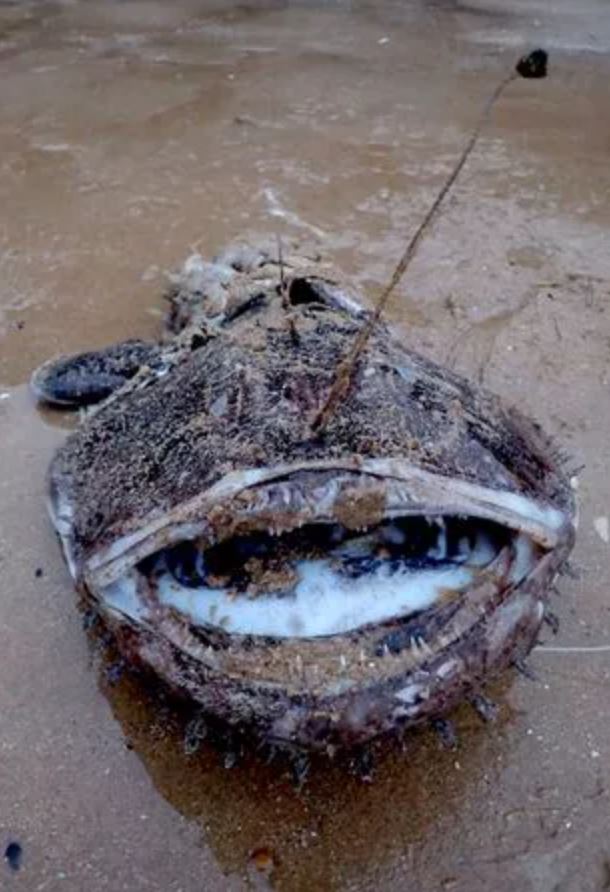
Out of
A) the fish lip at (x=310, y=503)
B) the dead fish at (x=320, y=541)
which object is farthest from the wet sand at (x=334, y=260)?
the fish lip at (x=310, y=503)

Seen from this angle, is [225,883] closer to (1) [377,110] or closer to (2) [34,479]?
(2) [34,479]

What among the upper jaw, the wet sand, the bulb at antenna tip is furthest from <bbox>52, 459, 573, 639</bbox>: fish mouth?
the bulb at antenna tip

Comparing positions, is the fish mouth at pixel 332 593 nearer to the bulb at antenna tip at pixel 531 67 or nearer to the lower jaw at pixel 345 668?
the lower jaw at pixel 345 668

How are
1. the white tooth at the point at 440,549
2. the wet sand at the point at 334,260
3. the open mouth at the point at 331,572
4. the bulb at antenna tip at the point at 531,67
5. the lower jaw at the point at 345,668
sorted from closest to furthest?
the lower jaw at the point at 345,668 → the open mouth at the point at 331,572 → the white tooth at the point at 440,549 → the wet sand at the point at 334,260 → the bulb at antenna tip at the point at 531,67

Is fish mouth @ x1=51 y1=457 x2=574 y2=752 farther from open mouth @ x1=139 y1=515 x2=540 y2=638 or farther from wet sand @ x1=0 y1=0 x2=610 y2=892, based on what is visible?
wet sand @ x1=0 y1=0 x2=610 y2=892

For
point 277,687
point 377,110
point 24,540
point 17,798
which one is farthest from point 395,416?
point 377,110

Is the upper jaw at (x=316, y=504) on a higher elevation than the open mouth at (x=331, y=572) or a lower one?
higher

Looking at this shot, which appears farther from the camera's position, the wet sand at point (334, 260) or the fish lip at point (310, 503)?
the wet sand at point (334, 260)

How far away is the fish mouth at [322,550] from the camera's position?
1.96 m

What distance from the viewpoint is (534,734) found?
2.56 m

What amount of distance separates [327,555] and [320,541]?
38 mm

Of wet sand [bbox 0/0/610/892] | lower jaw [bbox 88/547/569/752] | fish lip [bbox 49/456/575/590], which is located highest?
fish lip [bbox 49/456/575/590]

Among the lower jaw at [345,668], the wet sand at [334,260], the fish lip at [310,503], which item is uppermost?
the fish lip at [310,503]

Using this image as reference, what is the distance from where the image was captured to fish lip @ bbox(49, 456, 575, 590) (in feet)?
6.40
